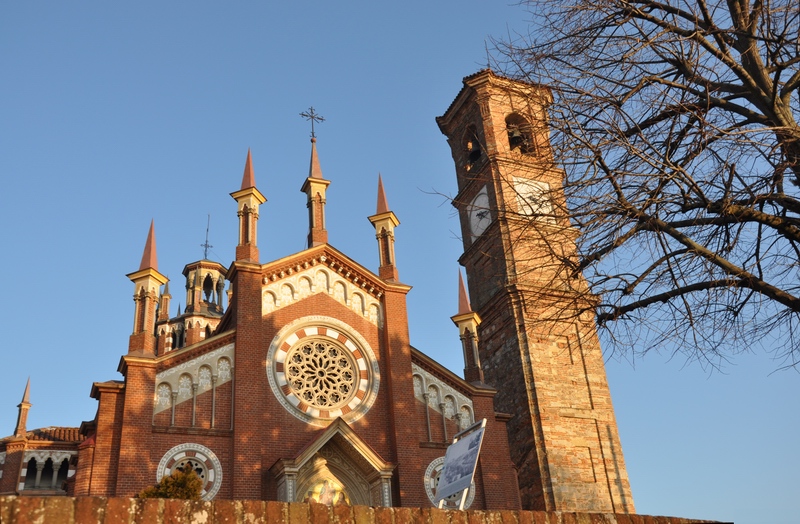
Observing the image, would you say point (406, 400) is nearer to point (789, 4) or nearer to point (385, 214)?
point (385, 214)

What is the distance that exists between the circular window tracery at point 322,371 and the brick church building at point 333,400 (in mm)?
43

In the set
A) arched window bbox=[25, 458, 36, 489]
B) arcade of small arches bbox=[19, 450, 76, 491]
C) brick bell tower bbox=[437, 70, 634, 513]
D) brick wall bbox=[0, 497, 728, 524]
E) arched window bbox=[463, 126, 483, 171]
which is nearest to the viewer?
brick wall bbox=[0, 497, 728, 524]

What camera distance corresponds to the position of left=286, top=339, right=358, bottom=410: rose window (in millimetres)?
21094

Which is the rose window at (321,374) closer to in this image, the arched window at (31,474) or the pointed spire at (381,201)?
the pointed spire at (381,201)

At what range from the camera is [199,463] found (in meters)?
18.8

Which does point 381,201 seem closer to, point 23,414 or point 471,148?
point 471,148

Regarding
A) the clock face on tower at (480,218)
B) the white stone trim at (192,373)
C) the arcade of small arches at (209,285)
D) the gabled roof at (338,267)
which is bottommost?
the white stone trim at (192,373)

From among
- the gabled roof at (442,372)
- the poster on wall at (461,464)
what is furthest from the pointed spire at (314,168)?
the poster on wall at (461,464)

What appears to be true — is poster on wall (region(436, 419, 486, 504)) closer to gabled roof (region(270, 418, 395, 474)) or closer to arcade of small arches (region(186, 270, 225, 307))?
gabled roof (region(270, 418, 395, 474))

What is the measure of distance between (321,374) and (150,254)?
612 cm

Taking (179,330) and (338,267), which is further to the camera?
(179,330)

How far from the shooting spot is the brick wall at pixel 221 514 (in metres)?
5.17

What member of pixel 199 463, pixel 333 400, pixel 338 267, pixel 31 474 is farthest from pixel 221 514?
pixel 31 474

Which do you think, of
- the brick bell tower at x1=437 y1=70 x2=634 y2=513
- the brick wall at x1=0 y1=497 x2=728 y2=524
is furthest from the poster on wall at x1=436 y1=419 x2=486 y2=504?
the brick bell tower at x1=437 y1=70 x2=634 y2=513
